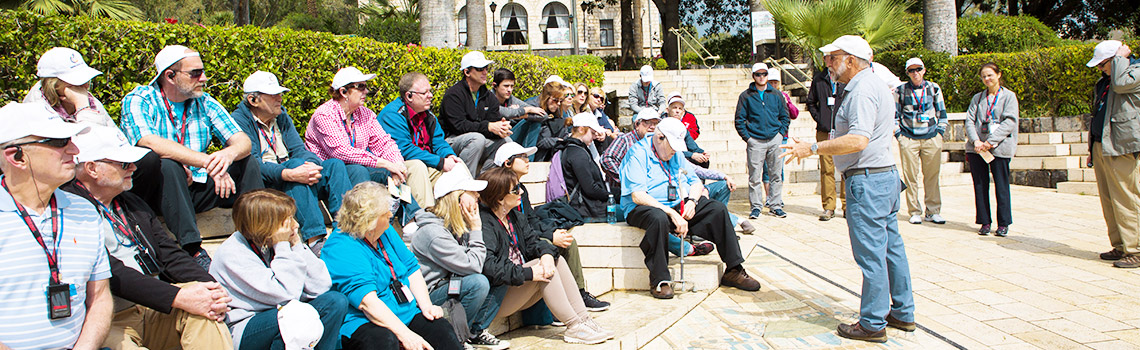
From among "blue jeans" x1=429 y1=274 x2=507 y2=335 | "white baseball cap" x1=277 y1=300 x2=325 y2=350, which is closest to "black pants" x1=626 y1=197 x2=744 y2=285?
"blue jeans" x1=429 y1=274 x2=507 y2=335

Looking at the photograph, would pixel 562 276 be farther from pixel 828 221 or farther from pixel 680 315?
pixel 828 221

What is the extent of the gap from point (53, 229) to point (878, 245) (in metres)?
4.06

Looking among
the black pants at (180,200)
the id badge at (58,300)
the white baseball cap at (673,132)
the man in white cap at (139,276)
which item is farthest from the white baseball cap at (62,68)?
the white baseball cap at (673,132)

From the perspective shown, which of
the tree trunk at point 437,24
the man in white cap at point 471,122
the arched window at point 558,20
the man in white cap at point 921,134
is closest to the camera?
the man in white cap at point 471,122

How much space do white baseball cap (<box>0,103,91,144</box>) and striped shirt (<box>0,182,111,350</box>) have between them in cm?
21

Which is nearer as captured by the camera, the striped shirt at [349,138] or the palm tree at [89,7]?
the striped shirt at [349,138]

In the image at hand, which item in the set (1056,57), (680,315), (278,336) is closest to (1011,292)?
(680,315)

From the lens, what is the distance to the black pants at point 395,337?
143 inches

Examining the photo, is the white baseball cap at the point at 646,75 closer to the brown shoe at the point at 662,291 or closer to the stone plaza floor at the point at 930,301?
the stone plaza floor at the point at 930,301

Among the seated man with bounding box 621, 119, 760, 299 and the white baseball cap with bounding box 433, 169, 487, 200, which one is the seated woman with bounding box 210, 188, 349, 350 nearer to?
the white baseball cap with bounding box 433, 169, 487, 200

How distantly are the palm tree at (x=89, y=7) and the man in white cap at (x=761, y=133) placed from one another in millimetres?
9026

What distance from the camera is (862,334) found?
455cm

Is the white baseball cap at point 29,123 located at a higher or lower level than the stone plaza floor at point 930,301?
higher

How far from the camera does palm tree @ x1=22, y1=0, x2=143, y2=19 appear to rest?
453 inches
